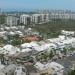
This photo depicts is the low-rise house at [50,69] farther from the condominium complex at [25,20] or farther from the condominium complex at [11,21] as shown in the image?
the condominium complex at [25,20]

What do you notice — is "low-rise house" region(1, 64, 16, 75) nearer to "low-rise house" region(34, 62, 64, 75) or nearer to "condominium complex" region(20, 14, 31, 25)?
"low-rise house" region(34, 62, 64, 75)

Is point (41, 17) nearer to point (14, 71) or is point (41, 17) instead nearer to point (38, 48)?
point (38, 48)

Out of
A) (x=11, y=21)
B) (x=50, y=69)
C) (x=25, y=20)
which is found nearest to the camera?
(x=50, y=69)

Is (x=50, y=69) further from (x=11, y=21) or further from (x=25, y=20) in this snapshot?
(x=25, y=20)

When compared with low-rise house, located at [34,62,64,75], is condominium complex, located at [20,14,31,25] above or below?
below

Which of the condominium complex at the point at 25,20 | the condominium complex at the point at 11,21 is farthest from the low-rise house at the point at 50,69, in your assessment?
the condominium complex at the point at 25,20

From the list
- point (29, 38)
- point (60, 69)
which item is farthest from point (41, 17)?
point (60, 69)

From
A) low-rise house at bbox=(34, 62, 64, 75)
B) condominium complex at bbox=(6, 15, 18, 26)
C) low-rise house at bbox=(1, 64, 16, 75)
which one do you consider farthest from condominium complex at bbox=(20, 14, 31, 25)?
low-rise house at bbox=(1, 64, 16, 75)

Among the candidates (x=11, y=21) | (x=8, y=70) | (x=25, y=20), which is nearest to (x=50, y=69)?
(x=8, y=70)

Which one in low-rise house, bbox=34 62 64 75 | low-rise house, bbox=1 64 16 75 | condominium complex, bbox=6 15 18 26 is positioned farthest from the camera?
condominium complex, bbox=6 15 18 26

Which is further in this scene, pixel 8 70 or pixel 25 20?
pixel 25 20

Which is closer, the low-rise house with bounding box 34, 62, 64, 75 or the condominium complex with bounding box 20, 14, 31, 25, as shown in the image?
the low-rise house with bounding box 34, 62, 64, 75
